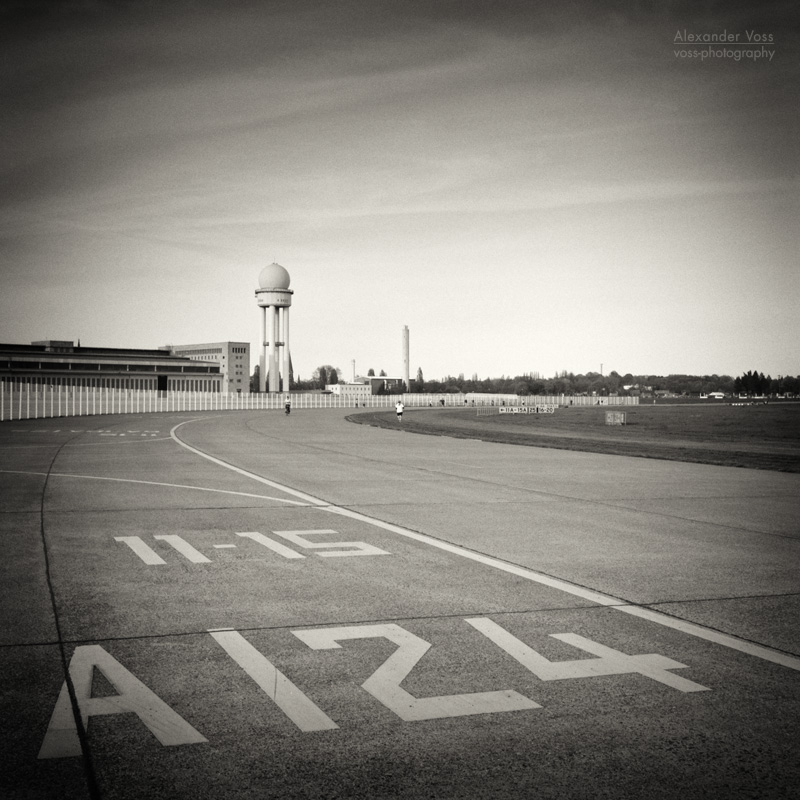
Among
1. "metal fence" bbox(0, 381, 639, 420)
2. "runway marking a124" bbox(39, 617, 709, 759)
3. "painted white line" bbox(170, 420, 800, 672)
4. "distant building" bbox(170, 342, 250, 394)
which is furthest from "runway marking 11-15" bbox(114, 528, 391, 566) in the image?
"distant building" bbox(170, 342, 250, 394)

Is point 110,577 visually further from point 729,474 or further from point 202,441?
point 202,441

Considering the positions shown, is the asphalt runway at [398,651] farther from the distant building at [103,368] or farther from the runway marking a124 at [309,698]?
the distant building at [103,368]

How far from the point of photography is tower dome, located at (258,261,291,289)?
154 m

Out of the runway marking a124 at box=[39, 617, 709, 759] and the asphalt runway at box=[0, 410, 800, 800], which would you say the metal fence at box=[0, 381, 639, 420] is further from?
the runway marking a124 at box=[39, 617, 709, 759]

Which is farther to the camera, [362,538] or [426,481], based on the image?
[426,481]

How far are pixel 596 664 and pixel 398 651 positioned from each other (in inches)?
53.9

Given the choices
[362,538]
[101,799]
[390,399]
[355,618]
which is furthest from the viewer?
[390,399]

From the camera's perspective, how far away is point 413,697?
5.04 meters

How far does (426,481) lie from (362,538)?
7.38 m

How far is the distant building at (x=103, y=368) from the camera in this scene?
14525 cm

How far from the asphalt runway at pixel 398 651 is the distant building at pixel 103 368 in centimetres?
13676

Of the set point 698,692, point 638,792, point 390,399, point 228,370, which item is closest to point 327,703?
point 638,792

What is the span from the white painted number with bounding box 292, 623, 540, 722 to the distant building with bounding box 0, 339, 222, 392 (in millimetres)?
141449

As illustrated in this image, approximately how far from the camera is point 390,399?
13062cm
